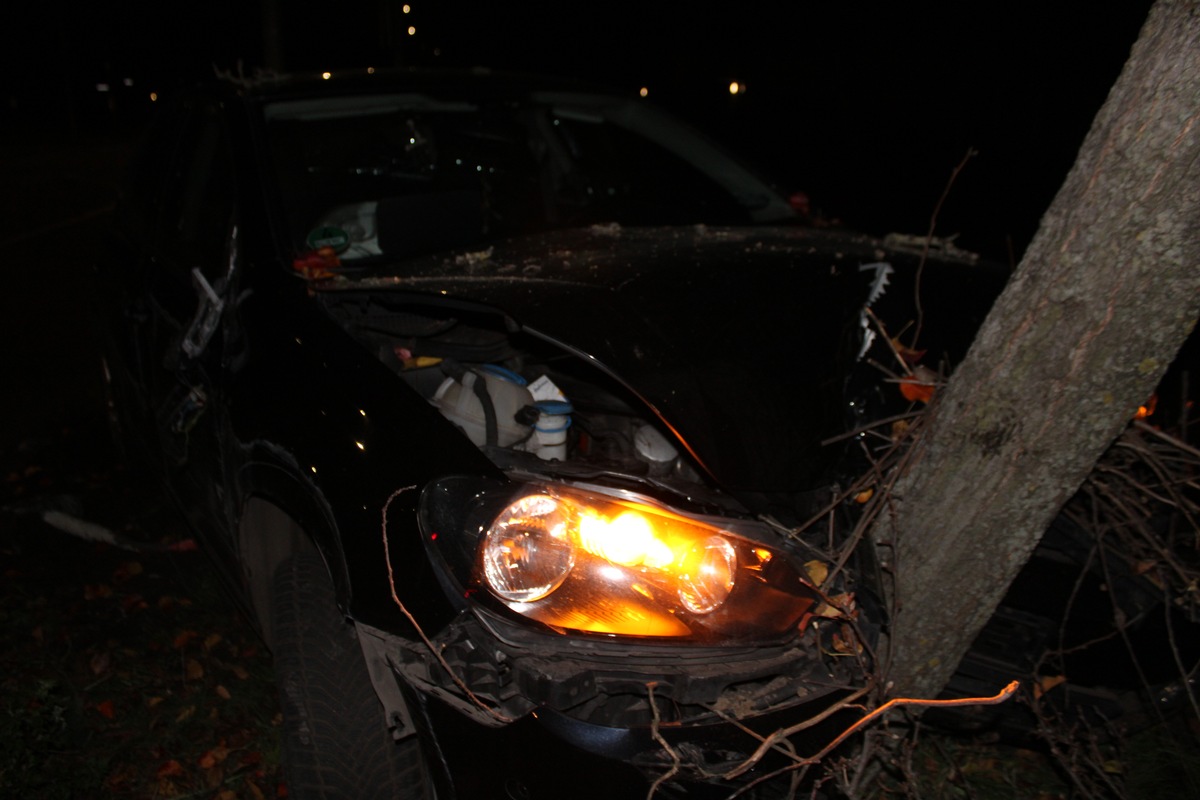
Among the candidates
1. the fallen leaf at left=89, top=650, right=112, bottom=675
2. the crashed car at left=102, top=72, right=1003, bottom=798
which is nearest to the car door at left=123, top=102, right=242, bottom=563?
the crashed car at left=102, top=72, right=1003, bottom=798

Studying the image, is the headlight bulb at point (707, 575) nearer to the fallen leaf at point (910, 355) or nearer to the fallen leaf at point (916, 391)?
the fallen leaf at point (916, 391)

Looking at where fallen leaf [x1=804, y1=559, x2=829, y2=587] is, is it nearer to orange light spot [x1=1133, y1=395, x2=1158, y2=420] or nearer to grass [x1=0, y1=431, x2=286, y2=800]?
orange light spot [x1=1133, y1=395, x2=1158, y2=420]

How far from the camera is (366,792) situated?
1845 millimetres

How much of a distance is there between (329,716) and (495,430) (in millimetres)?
759

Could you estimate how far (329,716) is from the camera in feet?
6.24

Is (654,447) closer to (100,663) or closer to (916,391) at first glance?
(916,391)

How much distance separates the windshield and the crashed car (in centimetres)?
1

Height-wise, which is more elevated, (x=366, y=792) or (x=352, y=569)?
(x=352, y=569)

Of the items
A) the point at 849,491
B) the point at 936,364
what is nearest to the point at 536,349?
the point at 849,491

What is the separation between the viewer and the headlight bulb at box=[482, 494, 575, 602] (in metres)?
1.60

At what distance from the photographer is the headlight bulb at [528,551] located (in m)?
1.60

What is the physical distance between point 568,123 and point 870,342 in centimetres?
181

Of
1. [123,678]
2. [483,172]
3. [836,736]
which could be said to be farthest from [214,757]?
[483,172]

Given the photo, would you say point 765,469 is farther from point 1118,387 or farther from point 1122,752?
point 1122,752
